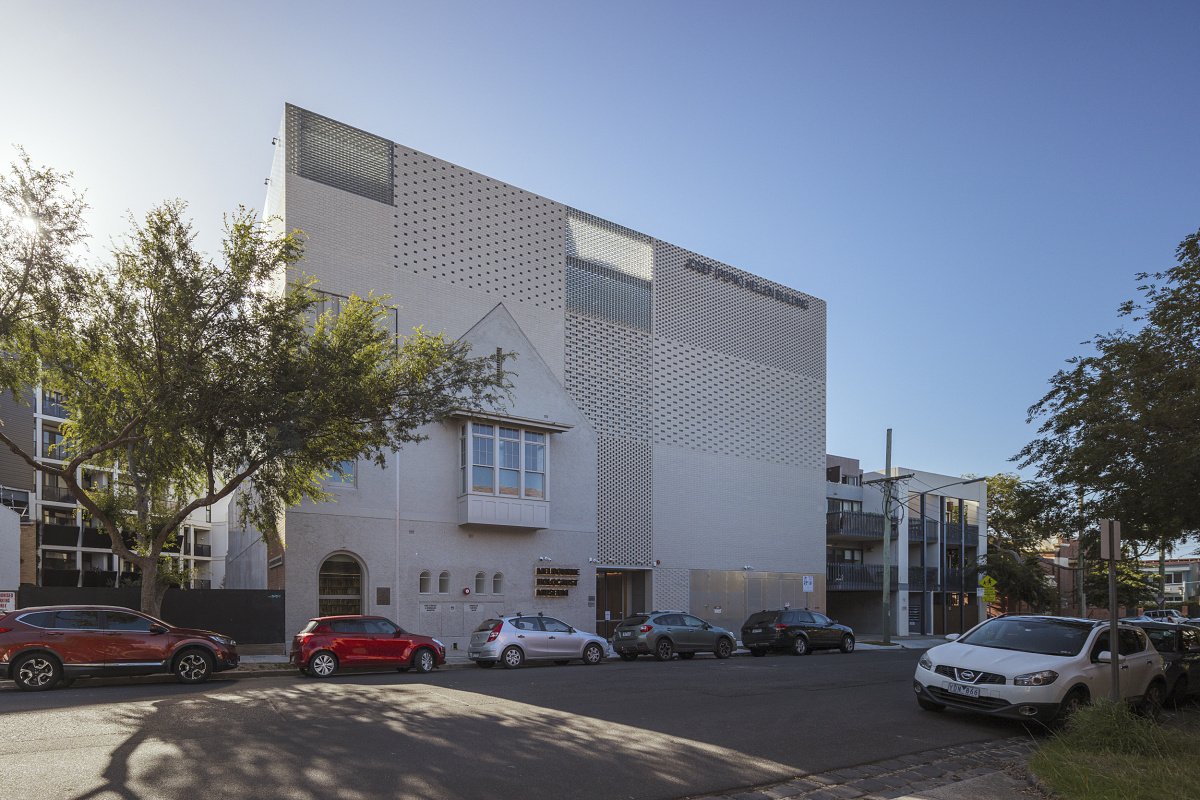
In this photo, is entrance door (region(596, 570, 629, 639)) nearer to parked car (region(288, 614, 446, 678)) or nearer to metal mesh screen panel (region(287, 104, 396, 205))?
parked car (region(288, 614, 446, 678))

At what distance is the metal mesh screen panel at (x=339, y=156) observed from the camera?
26.4m

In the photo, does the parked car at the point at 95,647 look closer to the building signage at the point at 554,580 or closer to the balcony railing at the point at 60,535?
the building signage at the point at 554,580

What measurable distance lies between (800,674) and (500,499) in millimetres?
11862

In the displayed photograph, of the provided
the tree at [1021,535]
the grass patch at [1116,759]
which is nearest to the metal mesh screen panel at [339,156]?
the tree at [1021,535]

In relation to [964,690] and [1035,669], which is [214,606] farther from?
[1035,669]

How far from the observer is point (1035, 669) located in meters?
11.4

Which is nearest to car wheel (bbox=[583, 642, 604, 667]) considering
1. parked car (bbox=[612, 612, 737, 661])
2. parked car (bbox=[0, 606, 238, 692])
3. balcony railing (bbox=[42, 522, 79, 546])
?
parked car (bbox=[612, 612, 737, 661])

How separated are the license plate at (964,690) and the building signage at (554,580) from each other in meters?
18.0

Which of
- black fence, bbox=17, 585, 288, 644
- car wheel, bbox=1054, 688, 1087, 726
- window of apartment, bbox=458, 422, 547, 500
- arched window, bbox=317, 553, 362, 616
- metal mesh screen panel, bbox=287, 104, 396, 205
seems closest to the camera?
car wheel, bbox=1054, 688, 1087, 726

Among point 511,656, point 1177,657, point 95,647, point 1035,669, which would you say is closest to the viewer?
point 1035,669

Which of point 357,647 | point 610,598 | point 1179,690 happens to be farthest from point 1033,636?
point 610,598

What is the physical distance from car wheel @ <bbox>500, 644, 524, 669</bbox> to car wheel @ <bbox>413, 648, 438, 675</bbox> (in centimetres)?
225

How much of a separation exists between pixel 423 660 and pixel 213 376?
23.9ft

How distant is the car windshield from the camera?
40.1 ft
